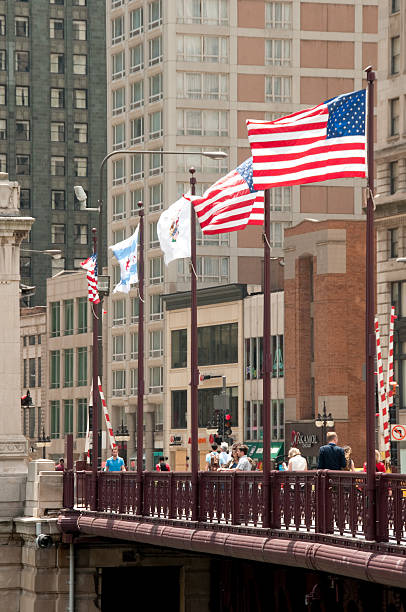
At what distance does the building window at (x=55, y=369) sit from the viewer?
475ft

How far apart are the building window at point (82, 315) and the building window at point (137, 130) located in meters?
13.9

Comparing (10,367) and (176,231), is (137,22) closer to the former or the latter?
(10,367)

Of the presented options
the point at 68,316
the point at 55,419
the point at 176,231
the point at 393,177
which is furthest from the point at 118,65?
the point at 176,231

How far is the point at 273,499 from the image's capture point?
32094mm

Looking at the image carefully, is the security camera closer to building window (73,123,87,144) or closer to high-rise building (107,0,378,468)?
high-rise building (107,0,378,468)

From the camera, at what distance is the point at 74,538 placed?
48.1m

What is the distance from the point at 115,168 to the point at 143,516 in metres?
95.9

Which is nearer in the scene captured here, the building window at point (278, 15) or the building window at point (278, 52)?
the building window at point (278, 52)

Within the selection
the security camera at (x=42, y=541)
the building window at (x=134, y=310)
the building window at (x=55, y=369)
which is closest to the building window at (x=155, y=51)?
the building window at (x=134, y=310)

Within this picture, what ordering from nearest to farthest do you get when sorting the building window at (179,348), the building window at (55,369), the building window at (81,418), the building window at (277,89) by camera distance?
the building window at (179,348)
the building window at (277,89)
the building window at (81,418)
the building window at (55,369)

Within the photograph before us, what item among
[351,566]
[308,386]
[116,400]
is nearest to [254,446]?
[308,386]

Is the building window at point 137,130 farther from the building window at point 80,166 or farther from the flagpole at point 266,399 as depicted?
the flagpole at point 266,399

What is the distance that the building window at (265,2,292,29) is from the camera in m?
129

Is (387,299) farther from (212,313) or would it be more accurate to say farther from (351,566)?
(351,566)
